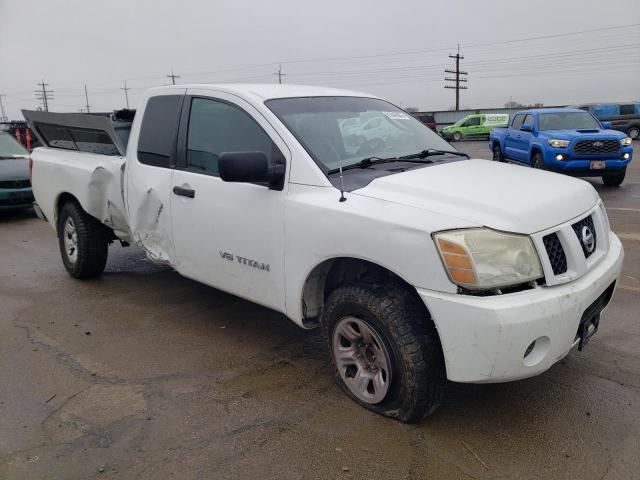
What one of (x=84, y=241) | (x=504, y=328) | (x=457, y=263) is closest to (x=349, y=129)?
(x=457, y=263)

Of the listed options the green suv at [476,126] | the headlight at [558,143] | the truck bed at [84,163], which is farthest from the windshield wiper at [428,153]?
the green suv at [476,126]

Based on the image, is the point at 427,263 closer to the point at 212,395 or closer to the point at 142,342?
the point at 212,395

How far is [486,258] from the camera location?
8.30 feet

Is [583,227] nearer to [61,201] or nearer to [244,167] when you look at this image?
[244,167]

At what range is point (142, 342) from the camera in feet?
13.7

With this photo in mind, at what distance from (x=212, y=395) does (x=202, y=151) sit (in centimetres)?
172

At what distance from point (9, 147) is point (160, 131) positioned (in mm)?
8367

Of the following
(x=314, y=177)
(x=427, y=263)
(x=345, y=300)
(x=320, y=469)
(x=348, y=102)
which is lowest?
(x=320, y=469)

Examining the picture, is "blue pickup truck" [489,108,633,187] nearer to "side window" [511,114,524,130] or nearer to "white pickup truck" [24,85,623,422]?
"side window" [511,114,524,130]

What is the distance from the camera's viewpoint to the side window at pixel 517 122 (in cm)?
1357

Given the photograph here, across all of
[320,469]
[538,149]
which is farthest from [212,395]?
[538,149]

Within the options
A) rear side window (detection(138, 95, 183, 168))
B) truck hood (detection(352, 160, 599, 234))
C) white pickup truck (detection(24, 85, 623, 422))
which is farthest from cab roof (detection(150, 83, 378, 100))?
truck hood (detection(352, 160, 599, 234))

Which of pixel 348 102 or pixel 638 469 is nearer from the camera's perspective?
pixel 638 469

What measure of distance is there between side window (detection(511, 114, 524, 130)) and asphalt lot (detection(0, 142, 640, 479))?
9.61 metres
